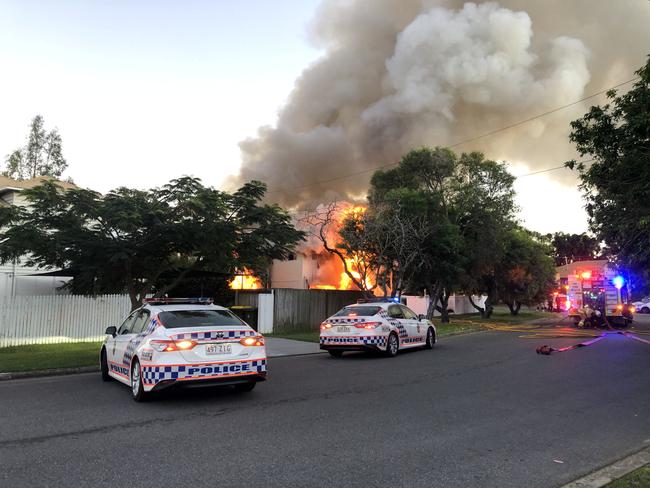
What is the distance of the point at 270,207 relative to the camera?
1407 cm

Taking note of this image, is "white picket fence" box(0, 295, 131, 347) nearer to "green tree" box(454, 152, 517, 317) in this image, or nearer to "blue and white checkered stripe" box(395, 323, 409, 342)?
"blue and white checkered stripe" box(395, 323, 409, 342)

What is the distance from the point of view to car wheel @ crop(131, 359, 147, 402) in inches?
290

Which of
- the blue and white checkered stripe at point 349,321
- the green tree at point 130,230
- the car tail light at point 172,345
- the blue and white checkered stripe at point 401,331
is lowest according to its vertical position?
the blue and white checkered stripe at point 401,331

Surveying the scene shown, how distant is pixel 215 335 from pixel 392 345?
7.24 m

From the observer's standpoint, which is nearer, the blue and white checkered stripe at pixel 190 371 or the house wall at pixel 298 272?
the blue and white checkered stripe at pixel 190 371

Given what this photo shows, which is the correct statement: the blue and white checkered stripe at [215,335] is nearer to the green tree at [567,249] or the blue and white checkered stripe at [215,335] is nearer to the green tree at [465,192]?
the green tree at [465,192]

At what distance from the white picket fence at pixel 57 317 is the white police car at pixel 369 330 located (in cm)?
829

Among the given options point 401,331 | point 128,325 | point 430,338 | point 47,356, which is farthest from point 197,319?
point 430,338

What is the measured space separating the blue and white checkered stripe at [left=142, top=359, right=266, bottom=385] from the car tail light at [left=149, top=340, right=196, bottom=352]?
0.77 ft

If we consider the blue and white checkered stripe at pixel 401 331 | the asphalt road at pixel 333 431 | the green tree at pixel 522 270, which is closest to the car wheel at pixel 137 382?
the asphalt road at pixel 333 431

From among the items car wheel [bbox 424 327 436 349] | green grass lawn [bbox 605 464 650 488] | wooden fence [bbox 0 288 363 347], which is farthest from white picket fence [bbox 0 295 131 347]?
green grass lawn [bbox 605 464 650 488]

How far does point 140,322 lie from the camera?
8.36 meters

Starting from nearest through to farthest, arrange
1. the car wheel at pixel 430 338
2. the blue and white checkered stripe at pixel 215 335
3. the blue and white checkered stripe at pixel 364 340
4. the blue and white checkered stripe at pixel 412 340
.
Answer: the blue and white checkered stripe at pixel 215 335
the blue and white checkered stripe at pixel 364 340
the blue and white checkered stripe at pixel 412 340
the car wheel at pixel 430 338

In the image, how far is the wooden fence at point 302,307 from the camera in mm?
21939
